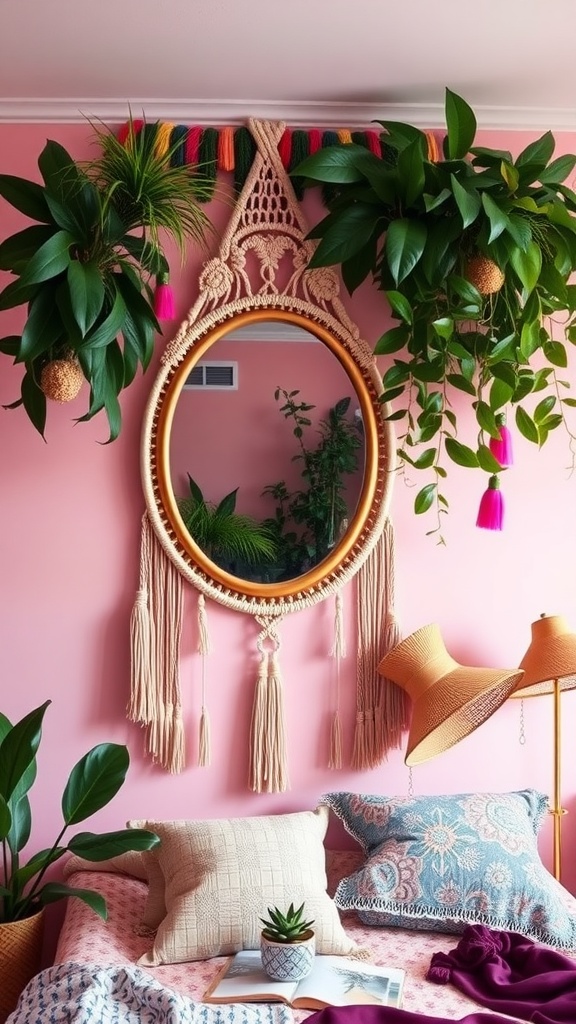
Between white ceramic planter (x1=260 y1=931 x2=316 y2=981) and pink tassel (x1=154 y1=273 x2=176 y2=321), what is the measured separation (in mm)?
1425

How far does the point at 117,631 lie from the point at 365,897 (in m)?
0.89

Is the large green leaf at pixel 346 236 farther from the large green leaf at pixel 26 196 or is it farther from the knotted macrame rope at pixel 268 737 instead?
the knotted macrame rope at pixel 268 737

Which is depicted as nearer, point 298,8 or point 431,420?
point 298,8

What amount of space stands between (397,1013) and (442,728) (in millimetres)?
775

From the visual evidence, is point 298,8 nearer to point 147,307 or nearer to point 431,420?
point 147,307

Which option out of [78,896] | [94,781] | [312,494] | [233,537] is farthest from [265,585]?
[78,896]

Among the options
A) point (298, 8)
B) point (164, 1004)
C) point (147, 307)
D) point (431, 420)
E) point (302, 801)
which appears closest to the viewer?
point (164, 1004)

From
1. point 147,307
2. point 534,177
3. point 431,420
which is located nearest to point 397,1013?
point 431,420

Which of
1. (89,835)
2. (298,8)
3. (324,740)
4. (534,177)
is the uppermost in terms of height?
(298,8)

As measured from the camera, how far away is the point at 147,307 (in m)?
2.28

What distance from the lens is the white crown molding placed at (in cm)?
255

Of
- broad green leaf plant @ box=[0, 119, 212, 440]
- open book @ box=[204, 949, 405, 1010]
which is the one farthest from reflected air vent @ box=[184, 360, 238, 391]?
open book @ box=[204, 949, 405, 1010]

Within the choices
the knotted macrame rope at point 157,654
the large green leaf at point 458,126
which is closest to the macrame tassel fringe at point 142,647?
the knotted macrame rope at point 157,654

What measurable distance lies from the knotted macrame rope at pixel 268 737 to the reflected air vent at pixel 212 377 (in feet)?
2.35
